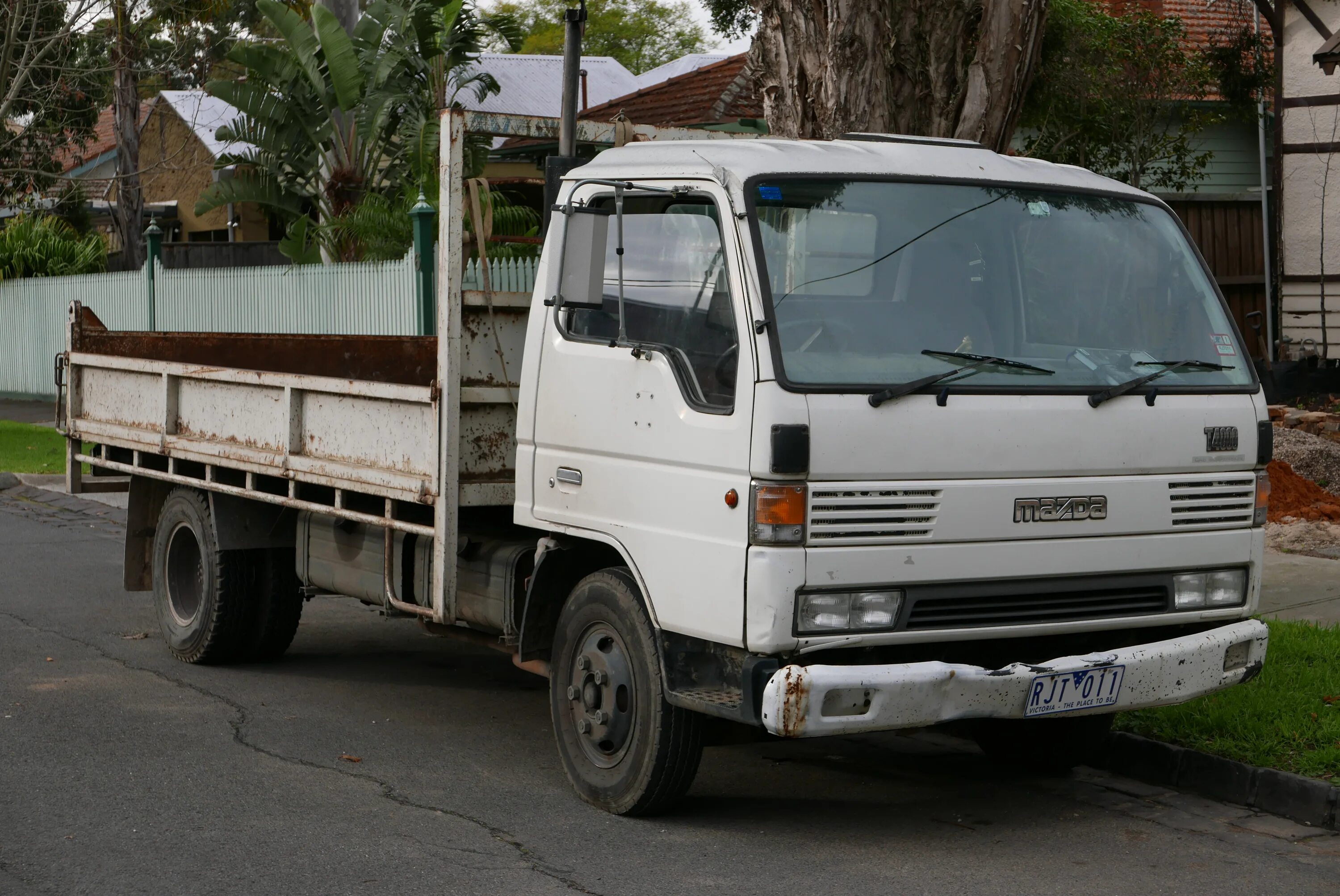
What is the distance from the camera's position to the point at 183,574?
836cm

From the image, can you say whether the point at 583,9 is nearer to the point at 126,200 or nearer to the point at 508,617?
the point at 508,617

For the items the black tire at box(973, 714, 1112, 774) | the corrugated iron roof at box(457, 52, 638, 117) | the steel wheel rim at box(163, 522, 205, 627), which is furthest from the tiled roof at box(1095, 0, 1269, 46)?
the black tire at box(973, 714, 1112, 774)

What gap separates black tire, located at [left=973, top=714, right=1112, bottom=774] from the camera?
20.2ft

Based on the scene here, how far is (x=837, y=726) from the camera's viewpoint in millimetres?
4738

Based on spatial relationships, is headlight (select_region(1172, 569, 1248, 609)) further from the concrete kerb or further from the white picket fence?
the white picket fence

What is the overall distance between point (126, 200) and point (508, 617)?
27789 millimetres

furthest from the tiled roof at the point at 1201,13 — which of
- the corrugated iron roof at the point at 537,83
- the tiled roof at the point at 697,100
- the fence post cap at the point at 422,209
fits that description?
the fence post cap at the point at 422,209

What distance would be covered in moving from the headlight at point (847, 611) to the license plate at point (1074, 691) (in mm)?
509

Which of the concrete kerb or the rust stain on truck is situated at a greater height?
the rust stain on truck

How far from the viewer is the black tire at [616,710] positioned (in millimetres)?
5270

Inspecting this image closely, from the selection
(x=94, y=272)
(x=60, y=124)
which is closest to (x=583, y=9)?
(x=60, y=124)

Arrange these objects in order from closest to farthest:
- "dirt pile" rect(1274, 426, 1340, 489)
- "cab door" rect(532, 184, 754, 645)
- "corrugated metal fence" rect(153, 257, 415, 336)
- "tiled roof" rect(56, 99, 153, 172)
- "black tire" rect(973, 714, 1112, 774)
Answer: "cab door" rect(532, 184, 754, 645) → "black tire" rect(973, 714, 1112, 774) → "dirt pile" rect(1274, 426, 1340, 489) → "corrugated metal fence" rect(153, 257, 415, 336) → "tiled roof" rect(56, 99, 153, 172)

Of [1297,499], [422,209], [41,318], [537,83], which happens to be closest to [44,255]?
[41,318]

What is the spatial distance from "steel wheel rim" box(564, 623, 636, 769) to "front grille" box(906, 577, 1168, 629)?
1023 mm
